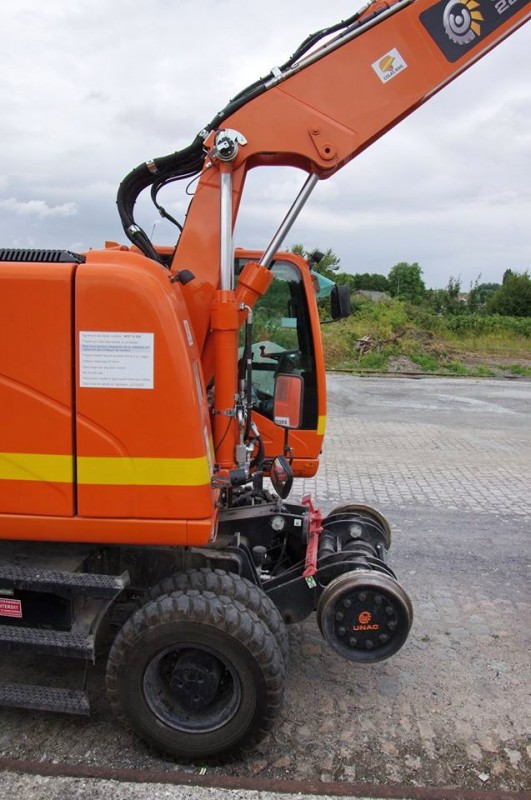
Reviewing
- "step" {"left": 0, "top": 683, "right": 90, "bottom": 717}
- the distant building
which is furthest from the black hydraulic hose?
the distant building

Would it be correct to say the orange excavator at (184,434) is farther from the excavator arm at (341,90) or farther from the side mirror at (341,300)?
the side mirror at (341,300)

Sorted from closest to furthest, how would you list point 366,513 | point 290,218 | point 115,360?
1. point 115,360
2. point 290,218
3. point 366,513

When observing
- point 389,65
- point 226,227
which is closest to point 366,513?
point 226,227

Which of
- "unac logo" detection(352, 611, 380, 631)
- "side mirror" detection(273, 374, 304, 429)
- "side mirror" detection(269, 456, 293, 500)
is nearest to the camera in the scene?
"unac logo" detection(352, 611, 380, 631)

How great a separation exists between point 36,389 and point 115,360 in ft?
1.22

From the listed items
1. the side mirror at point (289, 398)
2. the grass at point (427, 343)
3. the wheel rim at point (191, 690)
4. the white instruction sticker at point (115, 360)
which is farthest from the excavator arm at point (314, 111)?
the grass at point (427, 343)

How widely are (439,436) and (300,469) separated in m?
6.09

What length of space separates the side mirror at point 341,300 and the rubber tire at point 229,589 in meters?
2.42

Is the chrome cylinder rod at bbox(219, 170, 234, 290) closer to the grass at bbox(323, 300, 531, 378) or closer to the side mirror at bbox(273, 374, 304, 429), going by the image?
the side mirror at bbox(273, 374, 304, 429)

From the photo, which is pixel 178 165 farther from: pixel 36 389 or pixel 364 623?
pixel 364 623

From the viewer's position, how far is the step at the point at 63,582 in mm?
2820

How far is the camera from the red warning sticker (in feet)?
9.59

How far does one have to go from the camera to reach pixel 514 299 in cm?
4250

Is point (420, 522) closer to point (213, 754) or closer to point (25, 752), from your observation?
point (213, 754)
